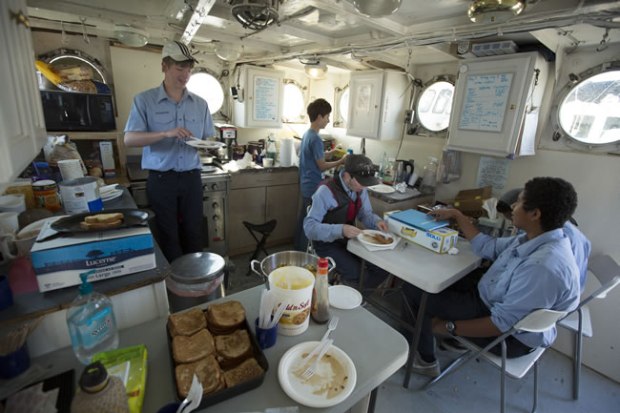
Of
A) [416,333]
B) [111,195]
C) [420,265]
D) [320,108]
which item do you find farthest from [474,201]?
[111,195]

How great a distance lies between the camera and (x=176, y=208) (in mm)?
2297

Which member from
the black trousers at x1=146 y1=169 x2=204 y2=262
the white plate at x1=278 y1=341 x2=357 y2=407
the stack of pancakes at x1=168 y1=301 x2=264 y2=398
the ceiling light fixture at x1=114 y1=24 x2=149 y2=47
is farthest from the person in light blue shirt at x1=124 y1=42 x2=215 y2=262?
the white plate at x1=278 y1=341 x2=357 y2=407

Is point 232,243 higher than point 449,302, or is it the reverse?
point 449,302

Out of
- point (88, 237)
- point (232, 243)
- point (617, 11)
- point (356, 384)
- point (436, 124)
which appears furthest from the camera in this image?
point (232, 243)

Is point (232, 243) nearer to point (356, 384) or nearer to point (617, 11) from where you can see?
point (356, 384)

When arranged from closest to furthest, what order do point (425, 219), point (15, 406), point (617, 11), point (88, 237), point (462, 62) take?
point (15, 406), point (88, 237), point (617, 11), point (425, 219), point (462, 62)

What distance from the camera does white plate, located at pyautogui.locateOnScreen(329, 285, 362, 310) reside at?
1.12 meters

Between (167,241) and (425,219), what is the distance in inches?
76.6

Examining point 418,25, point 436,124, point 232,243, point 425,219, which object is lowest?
point 232,243

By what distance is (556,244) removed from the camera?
1352 millimetres

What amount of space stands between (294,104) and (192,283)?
3.45 m

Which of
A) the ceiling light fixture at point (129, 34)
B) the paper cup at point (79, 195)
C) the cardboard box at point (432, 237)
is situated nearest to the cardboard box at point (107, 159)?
the ceiling light fixture at point (129, 34)

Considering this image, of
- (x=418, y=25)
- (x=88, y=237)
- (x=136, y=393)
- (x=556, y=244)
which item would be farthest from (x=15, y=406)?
(x=418, y=25)

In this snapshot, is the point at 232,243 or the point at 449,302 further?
the point at 232,243
